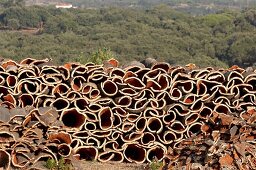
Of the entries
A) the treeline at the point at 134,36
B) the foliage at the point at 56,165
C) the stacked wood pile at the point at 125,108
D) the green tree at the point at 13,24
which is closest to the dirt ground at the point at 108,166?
the stacked wood pile at the point at 125,108

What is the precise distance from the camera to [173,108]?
5.88 m

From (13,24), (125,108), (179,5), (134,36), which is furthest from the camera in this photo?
(179,5)

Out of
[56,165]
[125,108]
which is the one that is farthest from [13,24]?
[56,165]

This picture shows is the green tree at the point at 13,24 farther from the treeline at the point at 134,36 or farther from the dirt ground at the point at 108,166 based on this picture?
the dirt ground at the point at 108,166

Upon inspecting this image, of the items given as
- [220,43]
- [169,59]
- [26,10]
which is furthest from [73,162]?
[26,10]

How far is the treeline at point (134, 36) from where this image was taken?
113 feet

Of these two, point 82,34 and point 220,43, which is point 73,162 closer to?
point 220,43

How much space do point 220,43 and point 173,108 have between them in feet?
114

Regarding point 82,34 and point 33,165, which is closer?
point 33,165

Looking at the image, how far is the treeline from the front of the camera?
1357 inches

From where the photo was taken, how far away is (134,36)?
1734 inches

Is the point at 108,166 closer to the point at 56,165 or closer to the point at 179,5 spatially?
the point at 56,165

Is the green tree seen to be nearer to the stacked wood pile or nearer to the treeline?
the treeline

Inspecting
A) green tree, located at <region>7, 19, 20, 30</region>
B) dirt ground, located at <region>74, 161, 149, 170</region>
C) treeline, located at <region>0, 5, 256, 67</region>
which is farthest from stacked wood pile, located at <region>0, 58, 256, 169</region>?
green tree, located at <region>7, 19, 20, 30</region>
